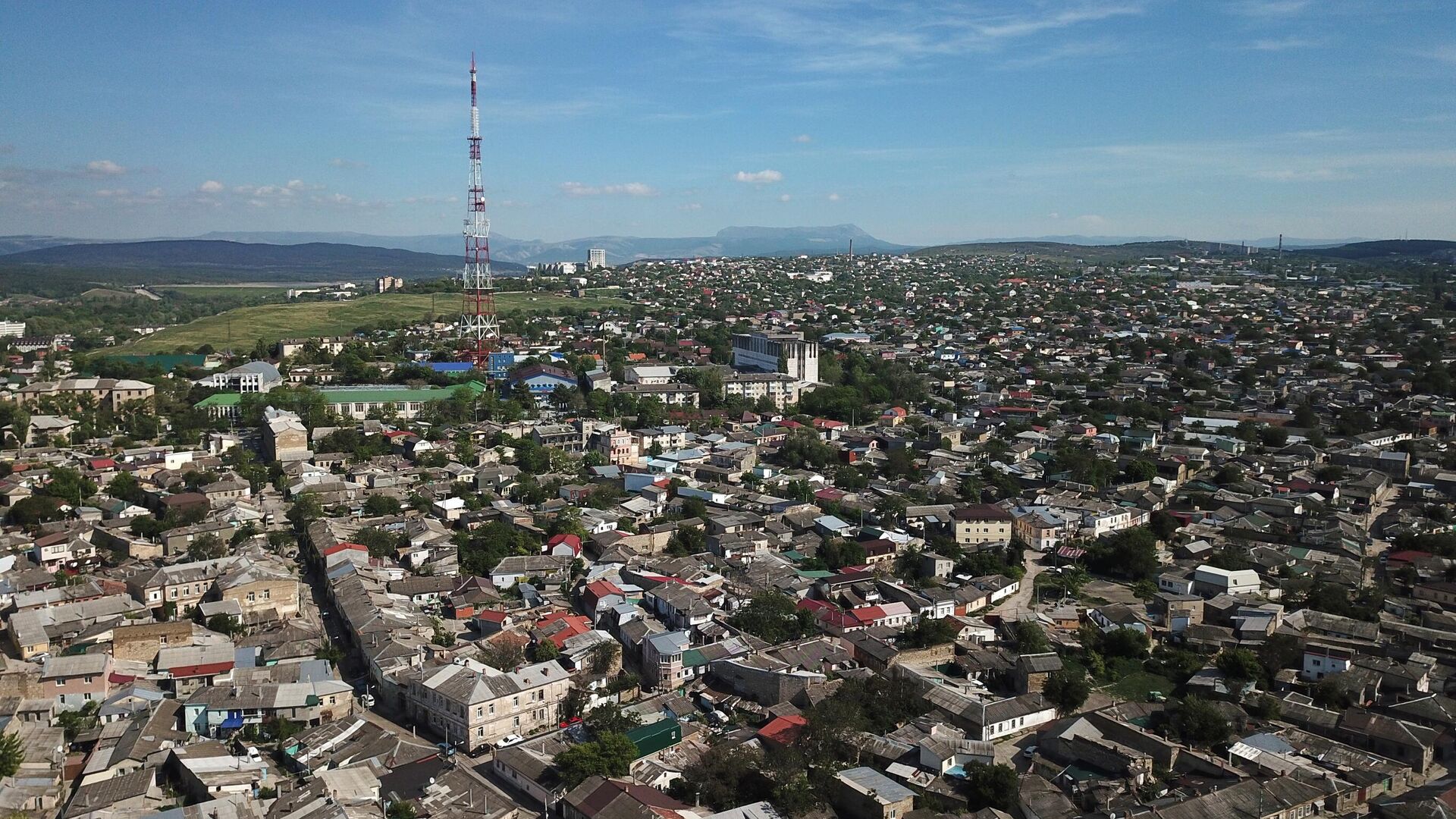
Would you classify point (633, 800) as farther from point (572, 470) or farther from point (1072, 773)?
point (572, 470)

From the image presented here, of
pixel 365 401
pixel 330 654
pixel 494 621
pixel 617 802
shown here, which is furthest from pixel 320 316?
pixel 617 802

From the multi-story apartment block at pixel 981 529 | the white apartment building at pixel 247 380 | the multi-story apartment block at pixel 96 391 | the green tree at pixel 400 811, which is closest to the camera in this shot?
the green tree at pixel 400 811

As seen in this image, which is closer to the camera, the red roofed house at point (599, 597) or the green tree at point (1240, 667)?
the green tree at point (1240, 667)

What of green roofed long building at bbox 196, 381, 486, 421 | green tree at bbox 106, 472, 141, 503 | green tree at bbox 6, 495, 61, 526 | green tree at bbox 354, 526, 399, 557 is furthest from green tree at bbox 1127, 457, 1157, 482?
green tree at bbox 6, 495, 61, 526

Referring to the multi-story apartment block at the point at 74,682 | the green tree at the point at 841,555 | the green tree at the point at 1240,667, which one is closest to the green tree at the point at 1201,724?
the green tree at the point at 1240,667

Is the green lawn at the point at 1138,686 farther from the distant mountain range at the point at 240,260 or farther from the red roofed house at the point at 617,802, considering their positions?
the distant mountain range at the point at 240,260

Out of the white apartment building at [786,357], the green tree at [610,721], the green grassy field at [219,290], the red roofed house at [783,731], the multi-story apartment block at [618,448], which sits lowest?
the red roofed house at [783,731]

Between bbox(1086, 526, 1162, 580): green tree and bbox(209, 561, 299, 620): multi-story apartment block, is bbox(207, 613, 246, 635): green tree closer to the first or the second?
bbox(209, 561, 299, 620): multi-story apartment block
